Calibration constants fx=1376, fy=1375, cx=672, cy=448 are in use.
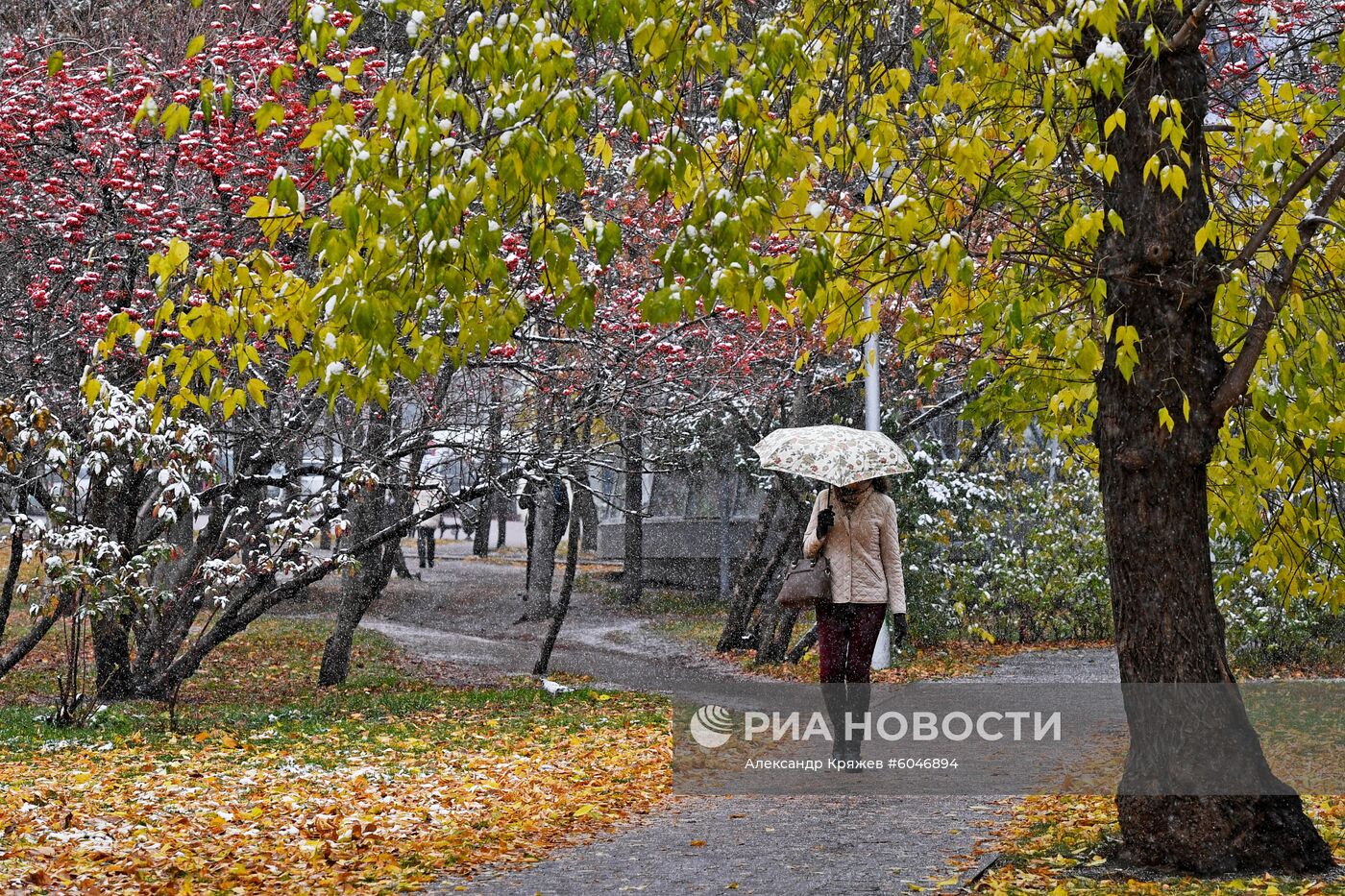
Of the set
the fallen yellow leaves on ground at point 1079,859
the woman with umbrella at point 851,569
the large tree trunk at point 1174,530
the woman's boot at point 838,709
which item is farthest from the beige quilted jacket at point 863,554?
the large tree trunk at point 1174,530

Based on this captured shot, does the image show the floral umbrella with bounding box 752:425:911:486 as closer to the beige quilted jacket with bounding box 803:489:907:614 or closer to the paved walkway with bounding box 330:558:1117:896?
the beige quilted jacket with bounding box 803:489:907:614

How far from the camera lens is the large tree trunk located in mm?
5234

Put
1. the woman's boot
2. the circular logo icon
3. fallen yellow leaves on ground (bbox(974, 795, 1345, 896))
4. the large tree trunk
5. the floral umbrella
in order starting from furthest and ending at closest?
the circular logo icon → the floral umbrella → the woman's boot → the large tree trunk → fallen yellow leaves on ground (bbox(974, 795, 1345, 896))

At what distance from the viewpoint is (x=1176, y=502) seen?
5285 mm

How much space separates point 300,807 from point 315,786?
2.41 ft

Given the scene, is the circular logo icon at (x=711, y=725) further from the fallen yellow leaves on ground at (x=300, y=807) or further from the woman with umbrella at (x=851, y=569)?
the woman with umbrella at (x=851, y=569)

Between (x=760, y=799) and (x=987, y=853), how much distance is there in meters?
1.80

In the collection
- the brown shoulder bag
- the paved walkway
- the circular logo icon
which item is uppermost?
the brown shoulder bag

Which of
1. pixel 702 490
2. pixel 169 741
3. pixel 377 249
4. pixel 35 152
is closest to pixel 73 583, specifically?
pixel 169 741

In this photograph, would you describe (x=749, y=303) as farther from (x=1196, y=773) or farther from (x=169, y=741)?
(x=169, y=741)

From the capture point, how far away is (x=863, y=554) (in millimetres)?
7844

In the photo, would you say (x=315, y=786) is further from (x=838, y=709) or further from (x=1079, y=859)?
(x=1079, y=859)

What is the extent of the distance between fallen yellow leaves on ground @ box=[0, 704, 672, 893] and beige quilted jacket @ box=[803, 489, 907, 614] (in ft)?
5.43

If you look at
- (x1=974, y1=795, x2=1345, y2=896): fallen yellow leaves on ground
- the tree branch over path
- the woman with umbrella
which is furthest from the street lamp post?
the tree branch over path
